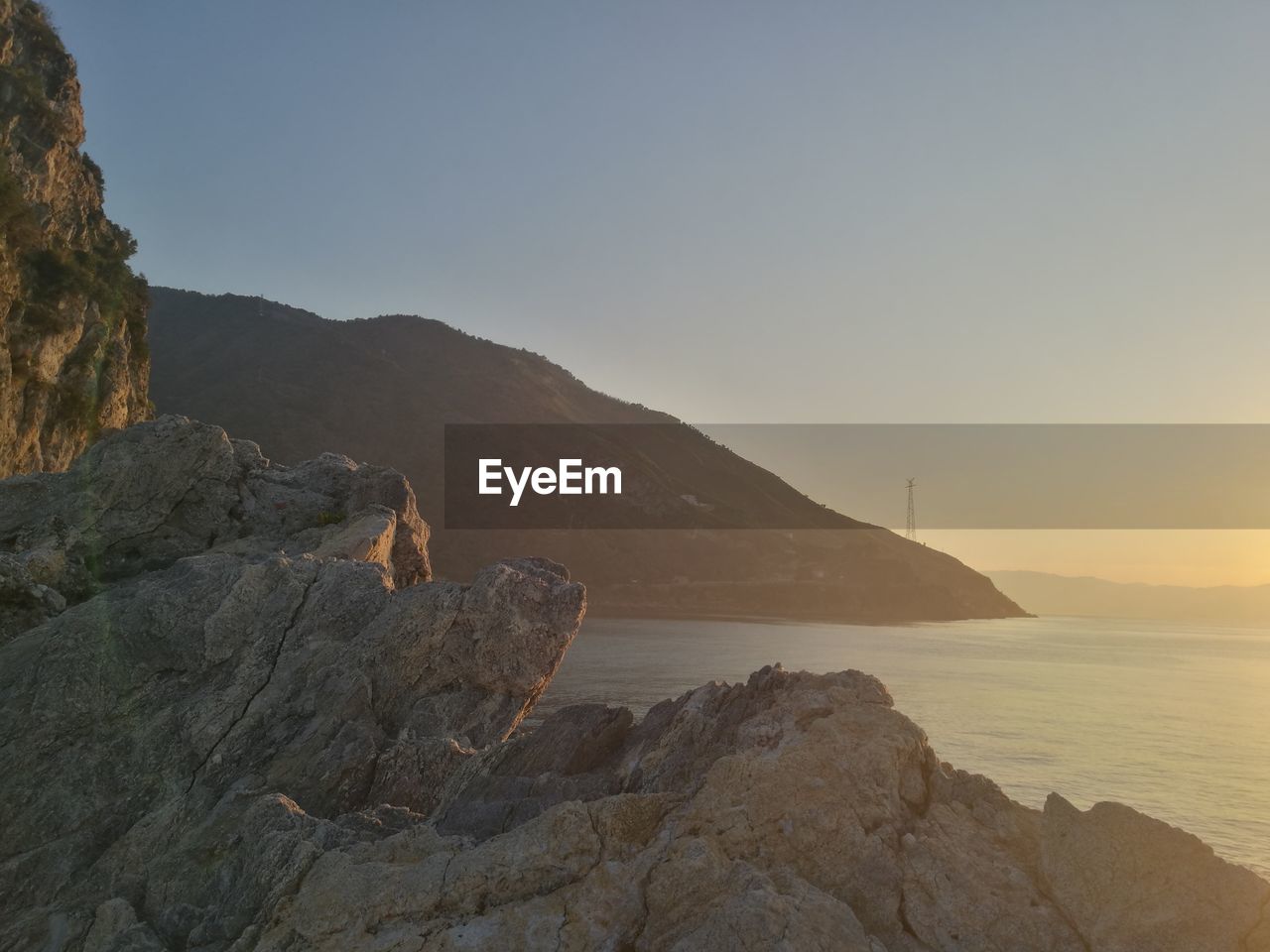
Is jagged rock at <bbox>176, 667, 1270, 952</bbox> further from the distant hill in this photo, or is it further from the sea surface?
the distant hill

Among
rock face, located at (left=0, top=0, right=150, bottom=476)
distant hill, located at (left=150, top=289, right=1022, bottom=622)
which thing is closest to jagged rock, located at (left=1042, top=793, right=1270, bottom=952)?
rock face, located at (left=0, top=0, right=150, bottom=476)

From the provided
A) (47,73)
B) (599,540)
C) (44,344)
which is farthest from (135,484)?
(599,540)

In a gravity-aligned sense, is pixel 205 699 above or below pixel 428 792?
above

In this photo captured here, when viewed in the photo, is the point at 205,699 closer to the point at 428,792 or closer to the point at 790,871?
the point at 428,792

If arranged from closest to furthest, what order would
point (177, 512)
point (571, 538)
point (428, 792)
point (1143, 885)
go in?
point (1143, 885)
point (428, 792)
point (177, 512)
point (571, 538)

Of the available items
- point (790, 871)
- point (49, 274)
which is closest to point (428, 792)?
point (790, 871)

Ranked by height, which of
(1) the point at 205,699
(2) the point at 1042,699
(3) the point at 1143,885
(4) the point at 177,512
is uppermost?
(4) the point at 177,512
